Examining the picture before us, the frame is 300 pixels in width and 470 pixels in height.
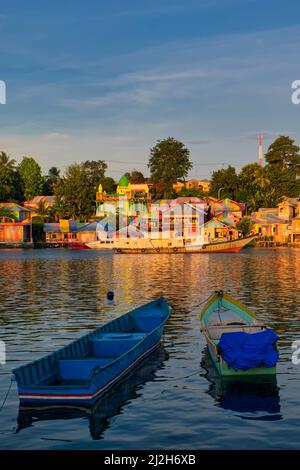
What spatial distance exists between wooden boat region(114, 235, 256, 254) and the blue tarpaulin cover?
10124 centimetres

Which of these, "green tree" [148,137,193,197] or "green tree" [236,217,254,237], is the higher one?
"green tree" [148,137,193,197]

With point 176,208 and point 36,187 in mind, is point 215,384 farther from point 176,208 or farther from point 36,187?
point 36,187

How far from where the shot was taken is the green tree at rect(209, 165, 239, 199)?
554 feet

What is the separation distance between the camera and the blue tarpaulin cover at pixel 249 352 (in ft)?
70.1

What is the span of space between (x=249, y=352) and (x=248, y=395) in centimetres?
142

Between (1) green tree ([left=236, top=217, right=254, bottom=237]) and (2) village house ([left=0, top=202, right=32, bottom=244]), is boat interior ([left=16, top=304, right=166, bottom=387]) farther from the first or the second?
(2) village house ([left=0, top=202, right=32, bottom=244])

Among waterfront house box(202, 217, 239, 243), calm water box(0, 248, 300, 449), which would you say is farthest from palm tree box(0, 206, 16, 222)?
calm water box(0, 248, 300, 449)

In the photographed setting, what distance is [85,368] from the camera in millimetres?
21234

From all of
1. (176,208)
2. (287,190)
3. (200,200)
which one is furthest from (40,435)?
(287,190)

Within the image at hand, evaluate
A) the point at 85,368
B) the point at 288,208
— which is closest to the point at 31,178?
the point at 288,208

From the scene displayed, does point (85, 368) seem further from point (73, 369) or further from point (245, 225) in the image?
point (245, 225)

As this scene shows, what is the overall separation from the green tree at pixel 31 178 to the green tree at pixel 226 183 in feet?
159
